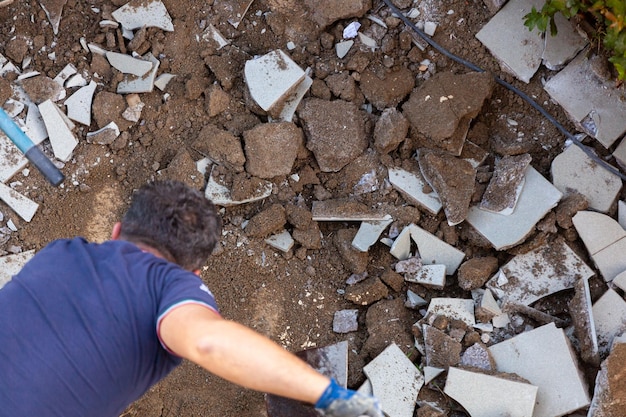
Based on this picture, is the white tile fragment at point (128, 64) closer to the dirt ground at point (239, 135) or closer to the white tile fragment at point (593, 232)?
the dirt ground at point (239, 135)

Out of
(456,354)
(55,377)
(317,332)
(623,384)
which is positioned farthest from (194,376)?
(623,384)

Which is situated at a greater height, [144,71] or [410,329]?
[144,71]

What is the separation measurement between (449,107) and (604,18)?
3.19 feet

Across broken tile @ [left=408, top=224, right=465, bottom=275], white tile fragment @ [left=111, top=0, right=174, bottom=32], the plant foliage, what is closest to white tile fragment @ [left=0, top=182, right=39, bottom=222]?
white tile fragment @ [left=111, top=0, right=174, bottom=32]

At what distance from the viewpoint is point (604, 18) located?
13.1 ft

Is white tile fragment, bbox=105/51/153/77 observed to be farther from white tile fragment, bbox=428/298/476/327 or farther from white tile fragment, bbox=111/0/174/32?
white tile fragment, bbox=428/298/476/327

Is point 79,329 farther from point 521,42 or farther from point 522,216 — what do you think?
point 521,42

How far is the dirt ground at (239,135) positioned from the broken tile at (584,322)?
189mm

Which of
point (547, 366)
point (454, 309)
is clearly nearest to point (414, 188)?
point (454, 309)

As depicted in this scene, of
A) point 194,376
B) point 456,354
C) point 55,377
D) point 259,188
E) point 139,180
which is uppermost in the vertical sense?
point 55,377

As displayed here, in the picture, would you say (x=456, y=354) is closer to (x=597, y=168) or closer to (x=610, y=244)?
(x=610, y=244)

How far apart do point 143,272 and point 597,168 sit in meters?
2.98

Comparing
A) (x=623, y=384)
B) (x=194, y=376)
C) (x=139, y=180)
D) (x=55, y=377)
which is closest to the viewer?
(x=55, y=377)

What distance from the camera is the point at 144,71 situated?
463 centimetres
